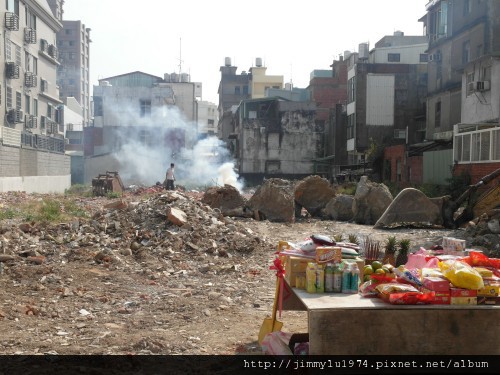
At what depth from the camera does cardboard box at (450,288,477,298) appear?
4285mm

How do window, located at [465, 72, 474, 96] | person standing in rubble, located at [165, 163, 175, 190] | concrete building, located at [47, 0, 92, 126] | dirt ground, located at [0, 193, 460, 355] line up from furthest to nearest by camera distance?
concrete building, located at [47, 0, 92, 126], person standing in rubble, located at [165, 163, 175, 190], window, located at [465, 72, 474, 96], dirt ground, located at [0, 193, 460, 355]

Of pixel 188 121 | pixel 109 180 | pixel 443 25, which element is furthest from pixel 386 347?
pixel 188 121

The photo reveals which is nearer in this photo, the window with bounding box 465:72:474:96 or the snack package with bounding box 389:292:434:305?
the snack package with bounding box 389:292:434:305

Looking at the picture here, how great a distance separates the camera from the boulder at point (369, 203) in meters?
18.5

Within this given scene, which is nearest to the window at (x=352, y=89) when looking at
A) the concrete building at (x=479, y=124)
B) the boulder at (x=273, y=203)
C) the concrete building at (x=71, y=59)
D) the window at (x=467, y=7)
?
the window at (x=467, y=7)

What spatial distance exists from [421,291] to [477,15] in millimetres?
28144

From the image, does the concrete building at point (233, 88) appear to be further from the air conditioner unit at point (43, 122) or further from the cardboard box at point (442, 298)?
the cardboard box at point (442, 298)

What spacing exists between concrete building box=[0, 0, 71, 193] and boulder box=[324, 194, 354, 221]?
1607 centimetres

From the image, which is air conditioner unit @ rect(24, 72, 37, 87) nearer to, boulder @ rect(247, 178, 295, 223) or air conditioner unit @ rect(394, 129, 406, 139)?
boulder @ rect(247, 178, 295, 223)

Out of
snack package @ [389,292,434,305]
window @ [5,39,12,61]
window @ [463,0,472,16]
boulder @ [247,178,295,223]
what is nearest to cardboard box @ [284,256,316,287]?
snack package @ [389,292,434,305]

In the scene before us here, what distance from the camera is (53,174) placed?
36.1 metres

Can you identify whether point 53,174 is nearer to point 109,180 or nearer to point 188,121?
point 109,180

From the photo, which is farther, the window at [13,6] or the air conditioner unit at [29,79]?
the air conditioner unit at [29,79]

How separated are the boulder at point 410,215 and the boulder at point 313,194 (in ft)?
12.9
